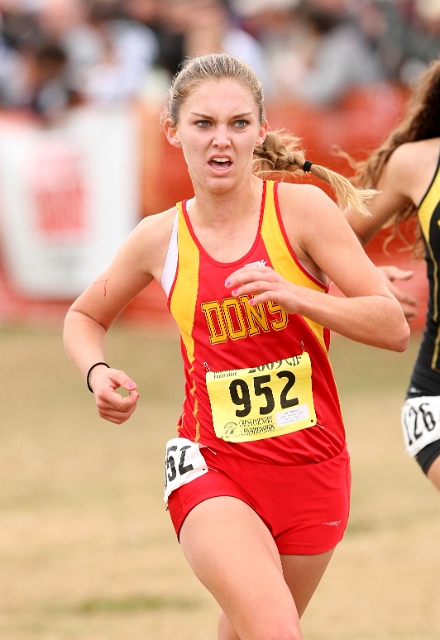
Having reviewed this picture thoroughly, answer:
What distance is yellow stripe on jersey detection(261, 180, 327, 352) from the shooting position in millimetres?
3293

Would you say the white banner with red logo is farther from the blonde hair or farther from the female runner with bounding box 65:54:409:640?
the female runner with bounding box 65:54:409:640

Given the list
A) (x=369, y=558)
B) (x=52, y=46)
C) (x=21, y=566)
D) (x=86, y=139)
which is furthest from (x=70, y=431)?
(x=52, y=46)

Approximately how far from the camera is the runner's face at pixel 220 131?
3246 millimetres

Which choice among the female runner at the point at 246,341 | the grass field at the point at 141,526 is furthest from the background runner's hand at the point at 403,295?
the grass field at the point at 141,526

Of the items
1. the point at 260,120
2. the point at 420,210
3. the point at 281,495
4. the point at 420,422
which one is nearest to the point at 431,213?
the point at 420,210

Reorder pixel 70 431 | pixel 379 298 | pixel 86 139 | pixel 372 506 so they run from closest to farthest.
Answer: pixel 379 298, pixel 372 506, pixel 70 431, pixel 86 139

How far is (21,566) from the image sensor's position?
596 centimetres

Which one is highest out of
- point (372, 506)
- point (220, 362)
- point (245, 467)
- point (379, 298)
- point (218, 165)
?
point (218, 165)

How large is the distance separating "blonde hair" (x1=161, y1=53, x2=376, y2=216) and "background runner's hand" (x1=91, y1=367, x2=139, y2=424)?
0.80 m

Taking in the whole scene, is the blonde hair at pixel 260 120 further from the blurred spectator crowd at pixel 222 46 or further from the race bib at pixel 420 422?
the blurred spectator crowd at pixel 222 46

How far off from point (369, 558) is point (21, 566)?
1.83 metres

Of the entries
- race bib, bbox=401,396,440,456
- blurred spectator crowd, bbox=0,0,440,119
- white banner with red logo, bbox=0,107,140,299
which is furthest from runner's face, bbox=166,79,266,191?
white banner with red logo, bbox=0,107,140,299

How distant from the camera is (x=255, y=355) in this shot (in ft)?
11.0

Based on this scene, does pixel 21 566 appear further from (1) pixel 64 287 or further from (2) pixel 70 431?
(1) pixel 64 287
